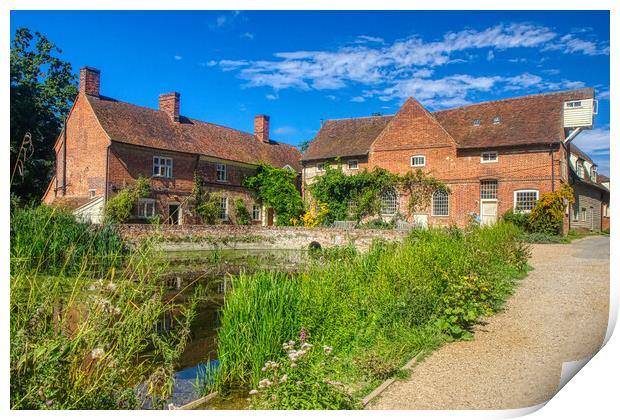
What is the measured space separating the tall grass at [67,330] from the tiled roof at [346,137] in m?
22.6

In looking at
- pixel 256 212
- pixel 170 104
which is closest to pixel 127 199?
pixel 170 104

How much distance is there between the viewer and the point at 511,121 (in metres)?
23.5

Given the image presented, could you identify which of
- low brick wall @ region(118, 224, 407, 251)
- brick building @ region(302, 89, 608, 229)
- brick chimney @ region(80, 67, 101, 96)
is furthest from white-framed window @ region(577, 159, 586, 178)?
brick chimney @ region(80, 67, 101, 96)

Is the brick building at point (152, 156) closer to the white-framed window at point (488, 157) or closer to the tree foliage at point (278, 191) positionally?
the tree foliage at point (278, 191)

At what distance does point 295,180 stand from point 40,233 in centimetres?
2781

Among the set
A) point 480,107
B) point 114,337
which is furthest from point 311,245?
point 114,337

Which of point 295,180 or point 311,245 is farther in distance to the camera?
point 295,180

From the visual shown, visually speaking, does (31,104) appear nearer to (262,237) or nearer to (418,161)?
(262,237)

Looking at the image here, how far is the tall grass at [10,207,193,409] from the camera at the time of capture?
421 cm

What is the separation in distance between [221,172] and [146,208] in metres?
5.89

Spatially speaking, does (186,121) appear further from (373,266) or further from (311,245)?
(373,266)

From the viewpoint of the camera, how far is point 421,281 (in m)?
7.95

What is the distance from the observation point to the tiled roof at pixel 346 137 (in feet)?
92.3
